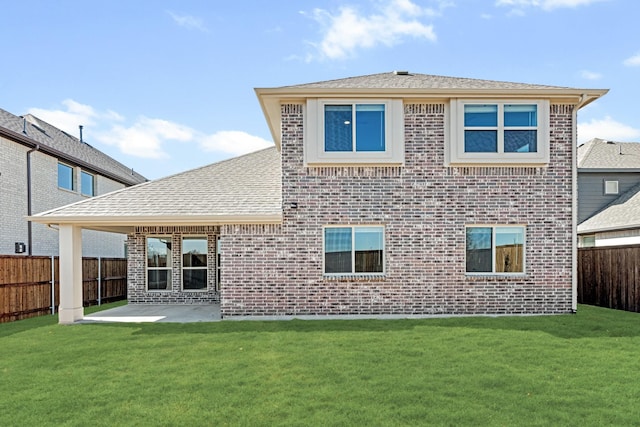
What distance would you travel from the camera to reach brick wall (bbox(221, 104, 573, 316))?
35.6ft

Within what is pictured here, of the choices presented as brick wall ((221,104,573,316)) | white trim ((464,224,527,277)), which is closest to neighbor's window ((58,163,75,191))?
brick wall ((221,104,573,316))

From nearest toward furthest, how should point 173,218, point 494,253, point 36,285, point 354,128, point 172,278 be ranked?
point 173,218 < point 354,128 < point 494,253 < point 36,285 < point 172,278

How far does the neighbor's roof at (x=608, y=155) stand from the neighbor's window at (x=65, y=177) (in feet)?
75.0

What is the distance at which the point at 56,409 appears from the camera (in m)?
5.11

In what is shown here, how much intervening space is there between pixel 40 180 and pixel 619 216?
22.6m

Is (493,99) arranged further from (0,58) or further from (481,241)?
(0,58)

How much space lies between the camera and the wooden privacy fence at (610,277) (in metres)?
11.8

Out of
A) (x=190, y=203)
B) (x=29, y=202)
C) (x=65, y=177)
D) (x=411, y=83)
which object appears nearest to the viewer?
(x=190, y=203)

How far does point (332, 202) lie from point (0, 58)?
1471 centimetres

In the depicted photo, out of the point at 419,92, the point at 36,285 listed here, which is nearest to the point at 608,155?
the point at 419,92

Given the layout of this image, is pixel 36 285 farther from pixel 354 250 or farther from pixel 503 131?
pixel 503 131

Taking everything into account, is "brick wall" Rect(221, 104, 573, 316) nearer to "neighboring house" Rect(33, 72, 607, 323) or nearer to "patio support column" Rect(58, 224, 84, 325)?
"neighboring house" Rect(33, 72, 607, 323)

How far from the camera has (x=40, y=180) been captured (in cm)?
1736

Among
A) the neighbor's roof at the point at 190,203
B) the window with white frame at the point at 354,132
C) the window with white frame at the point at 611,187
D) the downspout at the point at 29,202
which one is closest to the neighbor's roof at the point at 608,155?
the window with white frame at the point at 611,187
